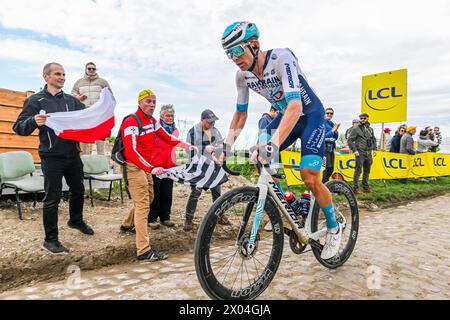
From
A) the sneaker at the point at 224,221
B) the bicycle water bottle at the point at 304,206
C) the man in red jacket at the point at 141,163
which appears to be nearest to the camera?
the sneaker at the point at 224,221

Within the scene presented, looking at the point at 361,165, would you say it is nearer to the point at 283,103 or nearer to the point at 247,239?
the point at 283,103

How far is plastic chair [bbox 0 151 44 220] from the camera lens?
19.2 ft

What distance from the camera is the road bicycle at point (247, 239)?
288cm

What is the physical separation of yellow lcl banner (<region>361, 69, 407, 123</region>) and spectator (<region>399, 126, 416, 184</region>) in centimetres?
157

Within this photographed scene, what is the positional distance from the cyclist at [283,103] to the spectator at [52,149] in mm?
2779

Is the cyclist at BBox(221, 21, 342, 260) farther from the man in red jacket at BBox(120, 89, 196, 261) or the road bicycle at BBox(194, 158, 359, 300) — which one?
the man in red jacket at BBox(120, 89, 196, 261)

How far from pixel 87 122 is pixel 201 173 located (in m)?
2.18

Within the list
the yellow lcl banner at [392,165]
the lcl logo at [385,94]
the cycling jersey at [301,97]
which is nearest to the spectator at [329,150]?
the yellow lcl banner at [392,165]

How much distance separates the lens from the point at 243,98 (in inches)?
151

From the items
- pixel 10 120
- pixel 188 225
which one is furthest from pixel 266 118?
pixel 10 120

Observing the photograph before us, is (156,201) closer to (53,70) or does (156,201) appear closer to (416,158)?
(53,70)

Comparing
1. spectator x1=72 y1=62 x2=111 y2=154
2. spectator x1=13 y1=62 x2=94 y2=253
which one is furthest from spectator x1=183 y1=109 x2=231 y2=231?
spectator x1=72 y1=62 x2=111 y2=154

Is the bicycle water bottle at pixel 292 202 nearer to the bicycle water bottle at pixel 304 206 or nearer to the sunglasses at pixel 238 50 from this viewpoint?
the bicycle water bottle at pixel 304 206
